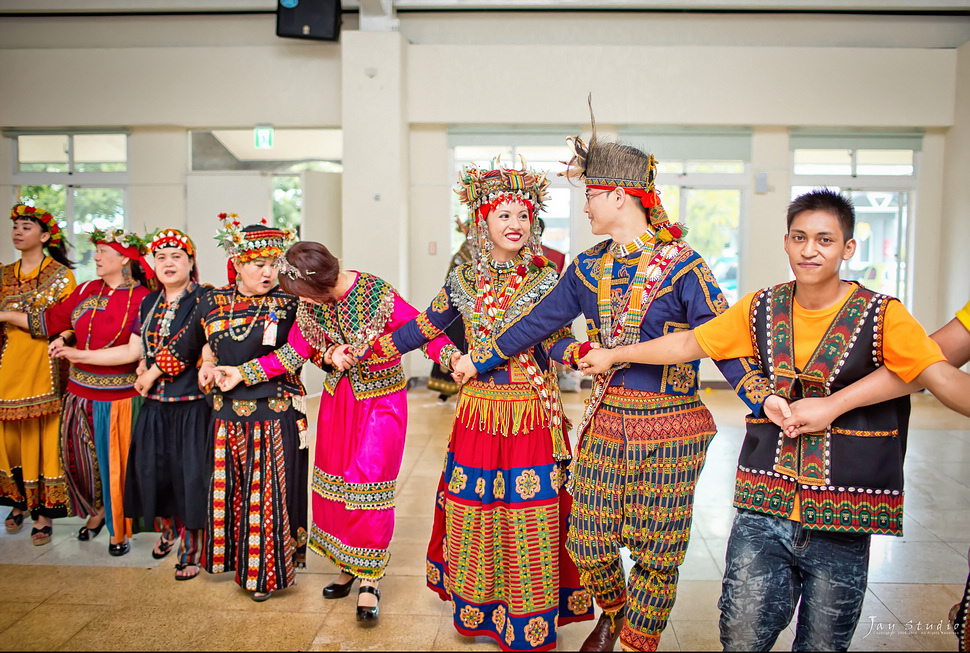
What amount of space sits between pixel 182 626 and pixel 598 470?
5.72ft

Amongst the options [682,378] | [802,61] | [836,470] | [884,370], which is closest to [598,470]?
[682,378]

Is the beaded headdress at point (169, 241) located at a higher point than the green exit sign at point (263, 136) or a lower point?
lower

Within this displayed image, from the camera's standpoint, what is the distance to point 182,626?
2.72 metres

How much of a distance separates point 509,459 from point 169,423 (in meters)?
1.71

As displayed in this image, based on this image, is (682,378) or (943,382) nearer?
(943,382)

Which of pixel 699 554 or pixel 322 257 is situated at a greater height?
pixel 322 257

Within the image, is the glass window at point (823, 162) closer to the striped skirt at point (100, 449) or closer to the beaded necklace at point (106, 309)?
the beaded necklace at point (106, 309)

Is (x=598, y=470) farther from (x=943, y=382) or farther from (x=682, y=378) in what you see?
(x=943, y=382)

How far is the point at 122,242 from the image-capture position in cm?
346

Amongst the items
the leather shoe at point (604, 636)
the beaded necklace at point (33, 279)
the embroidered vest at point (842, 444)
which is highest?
the beaded necklace at point (33, 279)

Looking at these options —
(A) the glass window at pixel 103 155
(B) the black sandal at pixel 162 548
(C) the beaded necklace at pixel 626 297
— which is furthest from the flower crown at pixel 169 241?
(A) the glass window at pixel 103 155

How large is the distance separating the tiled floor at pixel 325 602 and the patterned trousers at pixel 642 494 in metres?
0.51

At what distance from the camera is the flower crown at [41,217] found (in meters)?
3.79

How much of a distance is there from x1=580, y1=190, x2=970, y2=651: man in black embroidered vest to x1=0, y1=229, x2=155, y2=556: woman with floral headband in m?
2.85
